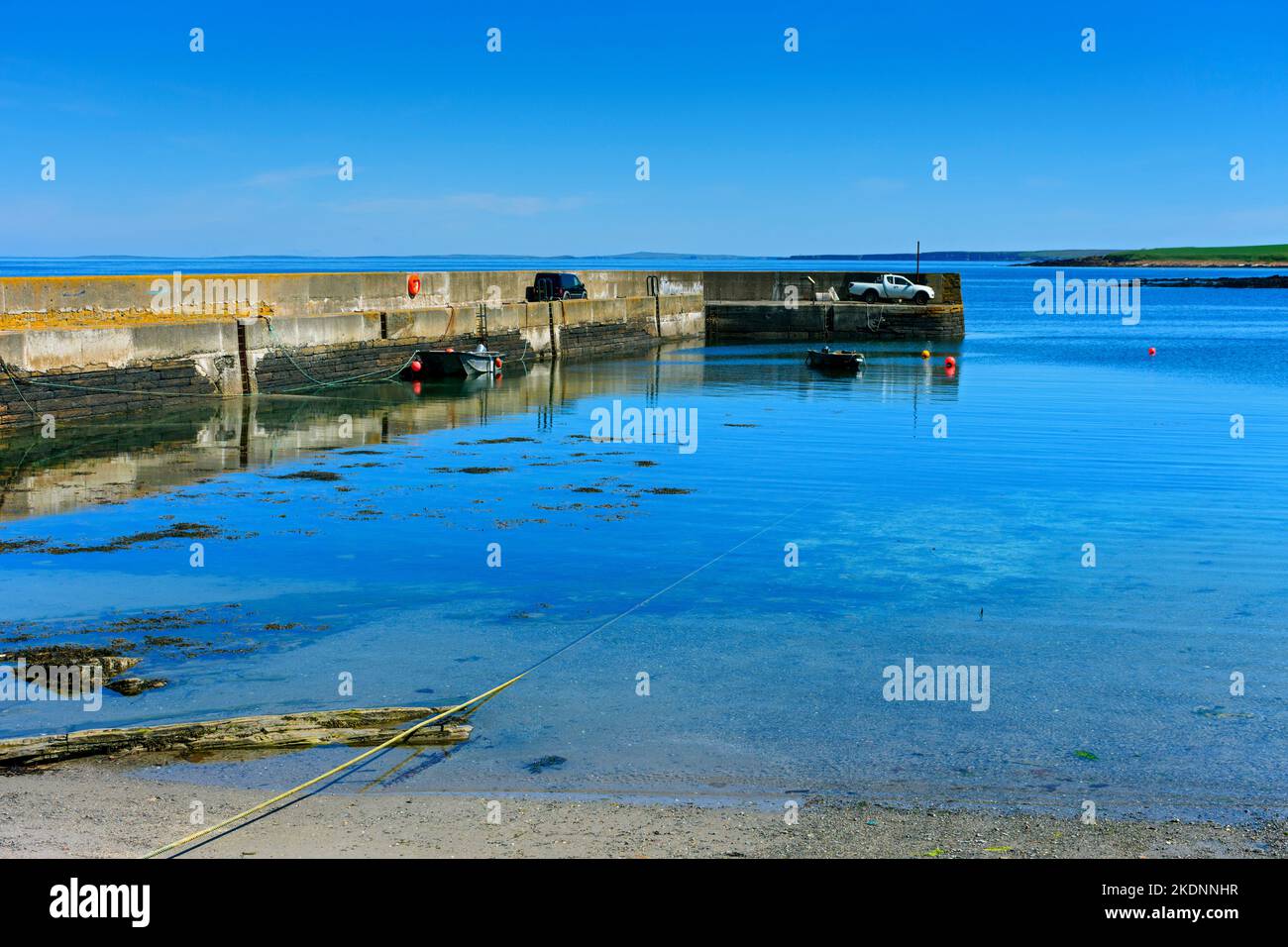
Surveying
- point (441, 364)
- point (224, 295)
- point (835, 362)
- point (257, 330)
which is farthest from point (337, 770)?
point (835, 362)

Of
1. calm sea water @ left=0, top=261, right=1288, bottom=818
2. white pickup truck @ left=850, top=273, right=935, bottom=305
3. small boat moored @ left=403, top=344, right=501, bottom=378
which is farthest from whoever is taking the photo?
white pickup truck @ left=850, top=273, right=935, bottom=305

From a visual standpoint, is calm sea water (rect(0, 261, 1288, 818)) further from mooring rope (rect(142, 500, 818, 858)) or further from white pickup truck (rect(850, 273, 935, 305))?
white pickup truck (rect(850, 273, 935, 305))

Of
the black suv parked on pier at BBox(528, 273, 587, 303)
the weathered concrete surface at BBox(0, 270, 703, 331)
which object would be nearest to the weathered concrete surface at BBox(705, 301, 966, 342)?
the black suv parked on pier at BBox(528, 273, 587, 303)

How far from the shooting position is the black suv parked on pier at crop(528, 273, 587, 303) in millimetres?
44344

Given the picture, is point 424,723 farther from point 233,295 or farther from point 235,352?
point 233,295

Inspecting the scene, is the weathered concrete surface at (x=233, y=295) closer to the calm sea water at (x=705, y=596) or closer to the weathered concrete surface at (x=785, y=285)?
the calm sea water at (x=705, y=596)

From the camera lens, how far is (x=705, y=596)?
11.8 m

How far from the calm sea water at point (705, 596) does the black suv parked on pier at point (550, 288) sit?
1942cm

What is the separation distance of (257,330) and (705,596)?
1931 cm

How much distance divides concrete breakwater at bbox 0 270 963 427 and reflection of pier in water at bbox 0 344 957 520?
0.65 metres

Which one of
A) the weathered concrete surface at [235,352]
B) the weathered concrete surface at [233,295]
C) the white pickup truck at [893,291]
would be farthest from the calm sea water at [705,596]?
the white pickup truck at [893,291]

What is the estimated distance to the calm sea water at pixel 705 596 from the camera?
7723 millimetres

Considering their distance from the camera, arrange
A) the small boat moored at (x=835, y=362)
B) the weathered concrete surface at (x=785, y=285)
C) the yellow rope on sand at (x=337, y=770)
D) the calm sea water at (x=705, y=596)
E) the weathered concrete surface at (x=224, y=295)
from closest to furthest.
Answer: the yellow rope on sand at (x=337, y=770), the calm sea water at (x=705, y=596), the weathered concrete surface at (x=224, y=295), the small boat moored at (x=835, y=362), the weathered concrete surface at (x=785, y=285)
